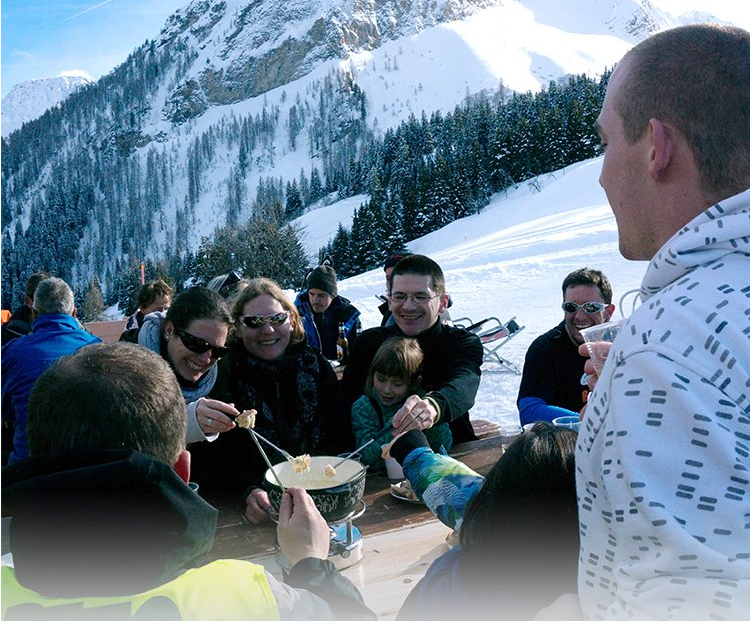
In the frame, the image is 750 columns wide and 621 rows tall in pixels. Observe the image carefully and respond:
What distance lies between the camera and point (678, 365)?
72 cm

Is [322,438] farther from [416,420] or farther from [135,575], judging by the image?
[135,575]

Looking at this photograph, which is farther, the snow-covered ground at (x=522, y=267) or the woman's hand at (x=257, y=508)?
the snow-covered ground at (x=522, y=267)

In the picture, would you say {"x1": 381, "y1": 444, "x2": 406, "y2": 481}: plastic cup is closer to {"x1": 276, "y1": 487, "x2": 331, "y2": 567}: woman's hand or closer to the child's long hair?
the child's long hair

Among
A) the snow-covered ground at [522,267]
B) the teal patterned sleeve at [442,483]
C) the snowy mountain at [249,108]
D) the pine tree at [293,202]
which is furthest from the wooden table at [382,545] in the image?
Result: the pine tree at [293,202]

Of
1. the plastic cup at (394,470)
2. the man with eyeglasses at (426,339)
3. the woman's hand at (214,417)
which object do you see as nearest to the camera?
the woman's hand at (214,417)

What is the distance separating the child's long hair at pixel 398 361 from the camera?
257cm

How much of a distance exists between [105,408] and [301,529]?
0.52 metres

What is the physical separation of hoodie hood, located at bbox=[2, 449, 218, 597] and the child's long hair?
5.52 feet

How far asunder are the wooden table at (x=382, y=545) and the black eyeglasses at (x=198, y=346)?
613 mm

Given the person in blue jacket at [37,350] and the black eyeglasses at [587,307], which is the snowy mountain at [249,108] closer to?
the person in blue jacket at [37,350]

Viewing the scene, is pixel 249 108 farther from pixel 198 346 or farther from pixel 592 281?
pixel 198 346

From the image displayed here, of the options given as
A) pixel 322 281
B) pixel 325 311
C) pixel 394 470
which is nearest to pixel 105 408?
pixel 394 470

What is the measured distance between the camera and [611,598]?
0.83 meters

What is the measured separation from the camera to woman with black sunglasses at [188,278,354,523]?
8.09 ft
